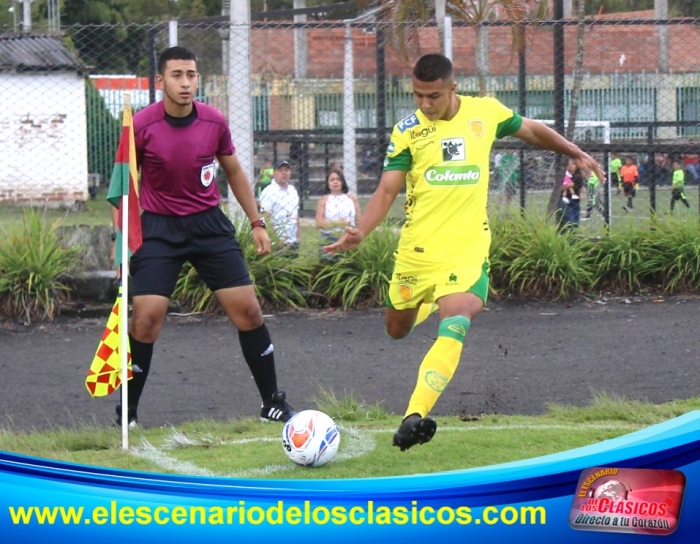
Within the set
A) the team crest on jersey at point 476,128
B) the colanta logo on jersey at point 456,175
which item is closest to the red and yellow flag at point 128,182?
the colanta logo on jersey at point 456,175

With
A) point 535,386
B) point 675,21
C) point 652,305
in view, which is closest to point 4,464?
point 535,386

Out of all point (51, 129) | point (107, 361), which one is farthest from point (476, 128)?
point (51, 129)

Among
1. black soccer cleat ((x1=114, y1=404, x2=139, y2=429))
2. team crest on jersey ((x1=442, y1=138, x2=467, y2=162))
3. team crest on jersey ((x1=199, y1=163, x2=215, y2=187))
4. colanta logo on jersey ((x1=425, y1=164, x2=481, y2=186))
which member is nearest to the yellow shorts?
colanta logo on jersey ((x1=425, y1=164, x2=481, y2=186))

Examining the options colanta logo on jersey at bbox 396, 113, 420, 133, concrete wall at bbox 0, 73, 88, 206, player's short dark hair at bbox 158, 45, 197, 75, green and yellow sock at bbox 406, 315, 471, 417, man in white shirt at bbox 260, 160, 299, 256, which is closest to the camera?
green and yellow sock at bbox 406, 315, 471, 417

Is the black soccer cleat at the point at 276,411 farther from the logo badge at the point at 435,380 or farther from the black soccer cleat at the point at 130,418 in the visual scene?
the logo badge at the point at 435,380

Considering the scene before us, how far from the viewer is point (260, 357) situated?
6.79 meters

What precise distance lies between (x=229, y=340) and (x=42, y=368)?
5.83 feet

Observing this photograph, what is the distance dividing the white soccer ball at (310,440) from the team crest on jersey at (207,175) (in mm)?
1861

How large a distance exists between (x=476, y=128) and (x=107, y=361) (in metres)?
2.43

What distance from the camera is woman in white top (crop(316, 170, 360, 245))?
38.2 feet

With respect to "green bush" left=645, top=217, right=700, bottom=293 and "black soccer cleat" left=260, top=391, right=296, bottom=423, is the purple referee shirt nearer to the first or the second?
"black soccer cleat" left=260, top=391, right=296, bottom=423

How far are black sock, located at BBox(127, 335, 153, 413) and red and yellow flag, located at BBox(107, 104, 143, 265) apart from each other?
63 cm

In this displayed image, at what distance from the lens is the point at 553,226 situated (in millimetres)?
11805

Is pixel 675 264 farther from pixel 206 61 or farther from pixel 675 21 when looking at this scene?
pixel 206 61
